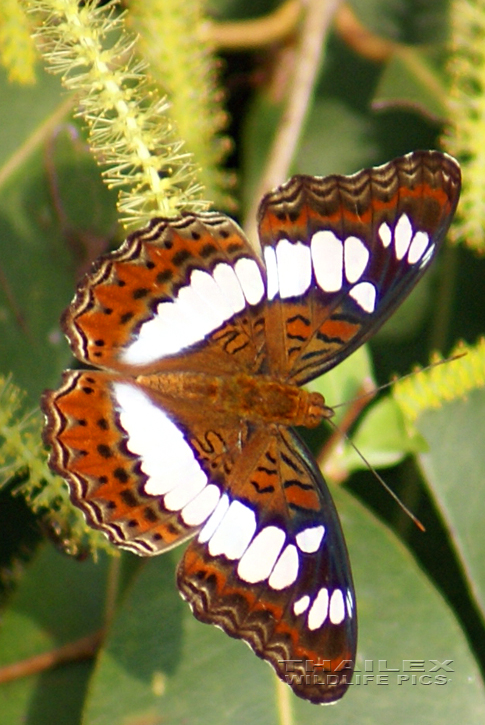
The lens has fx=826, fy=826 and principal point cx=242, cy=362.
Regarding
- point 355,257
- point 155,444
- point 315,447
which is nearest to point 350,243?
point 355,257

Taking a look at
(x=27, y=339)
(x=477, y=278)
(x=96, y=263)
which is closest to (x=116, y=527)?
(x=96, y=263)

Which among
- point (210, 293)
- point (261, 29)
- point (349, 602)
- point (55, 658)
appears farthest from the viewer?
point (261, 29)

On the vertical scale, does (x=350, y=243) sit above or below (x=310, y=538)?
above

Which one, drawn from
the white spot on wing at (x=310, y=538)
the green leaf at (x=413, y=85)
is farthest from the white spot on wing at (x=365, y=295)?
the green leaf at (x=413, y=85)

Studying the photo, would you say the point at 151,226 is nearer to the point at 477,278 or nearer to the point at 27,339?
the point at 27,339

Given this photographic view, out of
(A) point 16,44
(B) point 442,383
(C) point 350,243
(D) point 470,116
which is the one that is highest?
(A) point 16,44

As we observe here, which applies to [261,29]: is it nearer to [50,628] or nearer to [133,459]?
[133,459]
